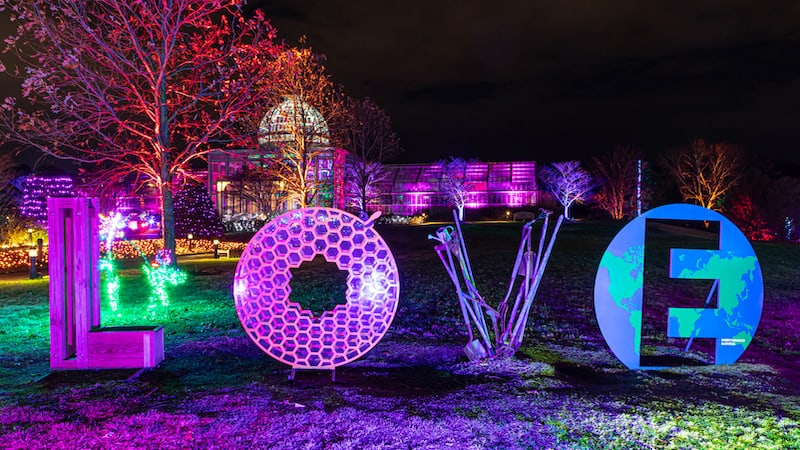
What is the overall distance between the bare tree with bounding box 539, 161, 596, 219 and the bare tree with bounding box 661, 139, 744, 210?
7.58 m

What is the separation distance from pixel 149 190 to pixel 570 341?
119ft

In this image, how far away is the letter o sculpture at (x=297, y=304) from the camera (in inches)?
223

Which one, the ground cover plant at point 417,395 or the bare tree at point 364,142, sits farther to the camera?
the bare tree at point 364,142

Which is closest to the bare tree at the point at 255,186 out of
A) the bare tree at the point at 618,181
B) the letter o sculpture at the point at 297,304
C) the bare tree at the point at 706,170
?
the letter o sculpture at the point at 297,304

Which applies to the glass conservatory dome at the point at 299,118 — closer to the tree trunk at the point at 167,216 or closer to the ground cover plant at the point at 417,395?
the tree trunk at the point at 167,216

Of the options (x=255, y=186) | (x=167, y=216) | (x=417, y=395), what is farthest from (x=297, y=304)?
(x=255, y=186)

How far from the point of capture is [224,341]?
24.2 ft

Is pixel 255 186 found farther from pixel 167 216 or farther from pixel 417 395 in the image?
pixel 417 395

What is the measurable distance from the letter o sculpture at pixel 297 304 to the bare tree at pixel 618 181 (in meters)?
44.1

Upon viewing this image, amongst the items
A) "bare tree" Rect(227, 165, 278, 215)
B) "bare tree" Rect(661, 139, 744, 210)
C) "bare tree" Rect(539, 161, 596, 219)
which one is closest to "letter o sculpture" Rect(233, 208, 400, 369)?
"bare tree" Rect(227, 165, 278, 215)

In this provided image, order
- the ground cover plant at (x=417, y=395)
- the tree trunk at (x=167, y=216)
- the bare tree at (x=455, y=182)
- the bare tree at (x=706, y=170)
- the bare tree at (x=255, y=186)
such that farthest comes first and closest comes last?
1. the bare tree at (x=455, y=182)
2. the bare tree at (x=706, y=170)
3. the bare tree at (x=255, y=186)
4. the tree trunk at (x=167, y=216)
5. the ground cover plant at (x=417, y=395)

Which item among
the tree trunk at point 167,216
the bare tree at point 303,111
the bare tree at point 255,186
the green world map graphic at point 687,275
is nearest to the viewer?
the green world map graphic at point 687,275

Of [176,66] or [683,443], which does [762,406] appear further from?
[176,66]

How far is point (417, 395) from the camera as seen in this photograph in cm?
506
